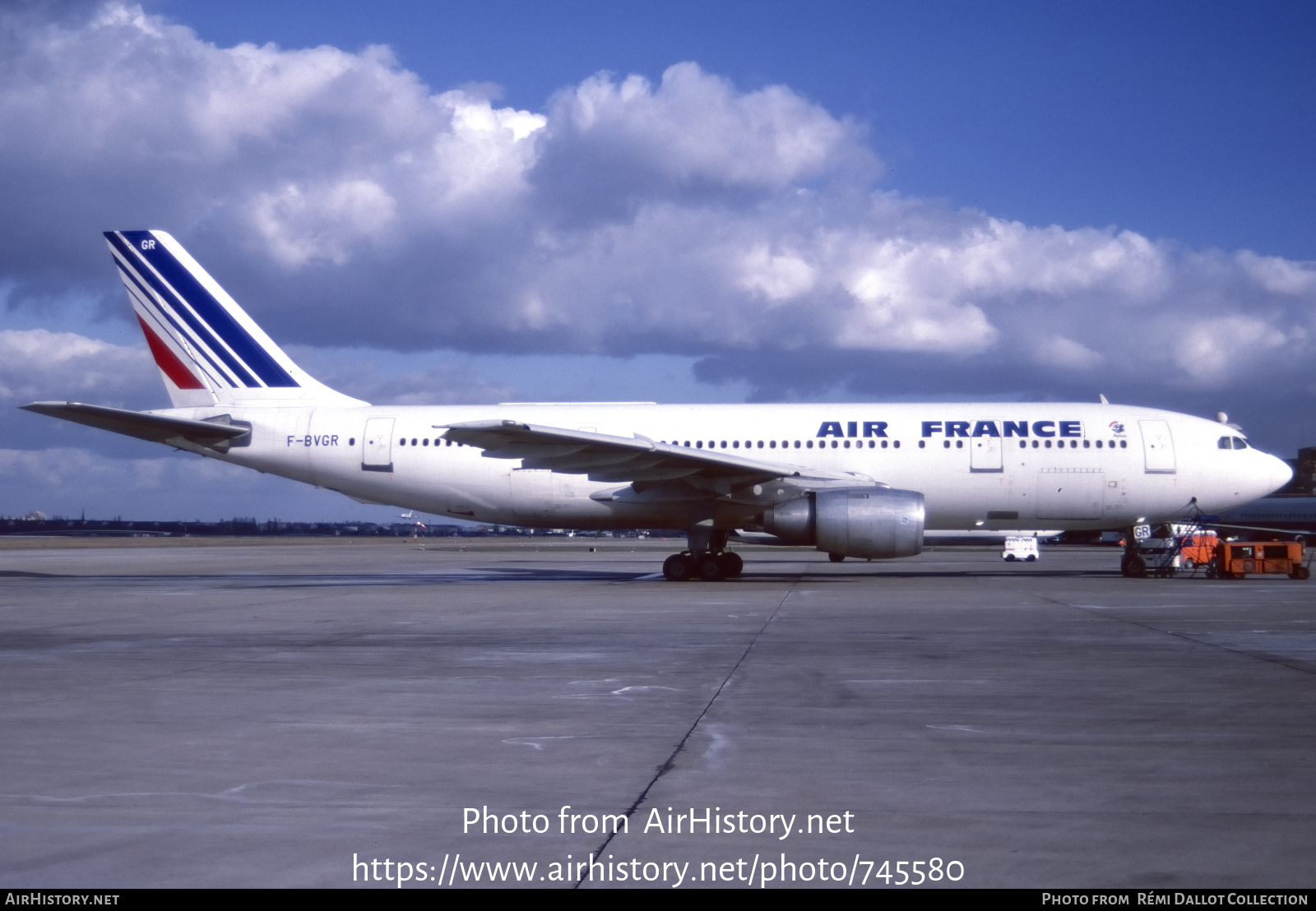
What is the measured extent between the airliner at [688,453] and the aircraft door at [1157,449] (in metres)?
0.04

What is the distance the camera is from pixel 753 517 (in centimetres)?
2130

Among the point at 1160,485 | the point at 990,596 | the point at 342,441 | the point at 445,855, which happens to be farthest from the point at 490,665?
the point at 1160,485

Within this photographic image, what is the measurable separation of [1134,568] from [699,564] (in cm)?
893

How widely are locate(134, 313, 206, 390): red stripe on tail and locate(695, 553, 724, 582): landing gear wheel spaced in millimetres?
11224

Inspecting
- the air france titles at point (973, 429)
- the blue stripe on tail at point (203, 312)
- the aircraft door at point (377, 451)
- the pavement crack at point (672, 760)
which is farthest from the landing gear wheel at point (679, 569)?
the pavement crack at point (672, 760)

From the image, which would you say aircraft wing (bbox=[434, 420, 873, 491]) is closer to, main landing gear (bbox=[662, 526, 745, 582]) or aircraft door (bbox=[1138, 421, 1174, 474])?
main landing gear (bbox=[662, 526, 745, 582])

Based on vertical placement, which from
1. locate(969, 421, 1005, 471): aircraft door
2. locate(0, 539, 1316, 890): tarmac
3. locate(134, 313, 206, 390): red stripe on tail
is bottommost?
locate(0, 539, 1316, 890): tarmac

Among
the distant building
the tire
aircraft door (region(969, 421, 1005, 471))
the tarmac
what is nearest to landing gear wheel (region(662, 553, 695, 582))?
the tire

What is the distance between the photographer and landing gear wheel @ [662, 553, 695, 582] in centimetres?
2205

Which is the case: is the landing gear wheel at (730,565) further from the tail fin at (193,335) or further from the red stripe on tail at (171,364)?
the red stripe on tail at (171,364)

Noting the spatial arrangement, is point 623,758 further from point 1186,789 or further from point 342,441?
point 342,441

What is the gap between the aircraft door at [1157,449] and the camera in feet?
72.0

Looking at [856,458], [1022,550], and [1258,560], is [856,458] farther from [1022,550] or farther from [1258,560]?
[1022,550]
